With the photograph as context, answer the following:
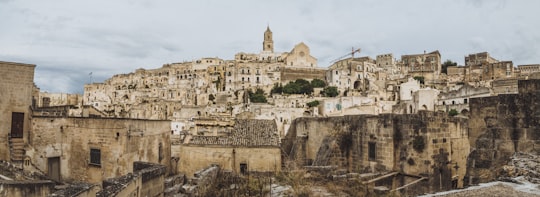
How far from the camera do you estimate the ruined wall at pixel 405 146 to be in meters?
13.7

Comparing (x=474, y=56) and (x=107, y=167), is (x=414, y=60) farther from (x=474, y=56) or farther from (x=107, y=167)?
(x=107, y=167)

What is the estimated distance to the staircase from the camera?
51.9 ft

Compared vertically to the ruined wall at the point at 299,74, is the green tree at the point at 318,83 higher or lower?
lower

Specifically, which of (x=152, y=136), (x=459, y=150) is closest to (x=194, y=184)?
(x=152, y=136)

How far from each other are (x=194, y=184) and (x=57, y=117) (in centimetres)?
905

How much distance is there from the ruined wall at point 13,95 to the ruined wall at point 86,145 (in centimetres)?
77

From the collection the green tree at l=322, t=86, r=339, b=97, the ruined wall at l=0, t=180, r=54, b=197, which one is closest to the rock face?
the ruined wall at l=0, t=180, r=54, b=197

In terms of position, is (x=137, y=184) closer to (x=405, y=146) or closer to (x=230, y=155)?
(x=405, y=146)

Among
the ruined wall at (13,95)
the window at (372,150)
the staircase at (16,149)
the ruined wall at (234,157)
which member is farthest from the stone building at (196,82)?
the window at (372,150)

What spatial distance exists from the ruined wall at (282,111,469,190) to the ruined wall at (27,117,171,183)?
8.46m

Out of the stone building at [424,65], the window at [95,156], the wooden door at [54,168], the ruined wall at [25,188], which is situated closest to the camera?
the ruined wall at [25,188]

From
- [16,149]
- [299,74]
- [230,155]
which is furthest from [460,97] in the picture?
[16,149]

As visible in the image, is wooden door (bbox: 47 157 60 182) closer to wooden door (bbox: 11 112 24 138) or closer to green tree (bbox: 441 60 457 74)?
wooden door (bbox: 11 112 24 138)

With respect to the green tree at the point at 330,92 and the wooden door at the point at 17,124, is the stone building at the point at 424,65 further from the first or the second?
the wooden door at the point at 17,124
